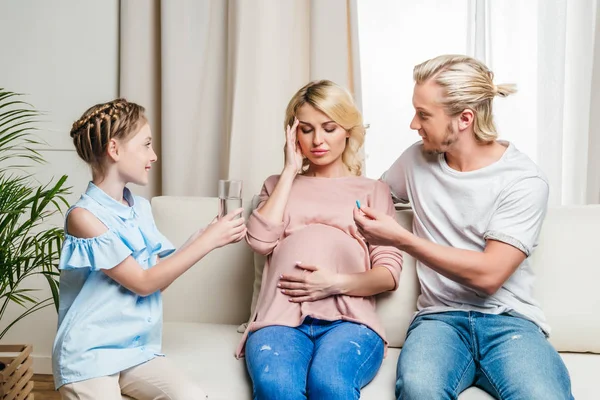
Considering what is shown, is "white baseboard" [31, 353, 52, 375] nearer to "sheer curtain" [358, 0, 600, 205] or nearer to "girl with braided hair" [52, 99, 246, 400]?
"girl with braided hair" [52, 99, 246, 400]

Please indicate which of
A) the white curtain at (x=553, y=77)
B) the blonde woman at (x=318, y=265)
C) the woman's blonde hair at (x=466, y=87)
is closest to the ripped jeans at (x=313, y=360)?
the blonde woman at (x=318, y=265)

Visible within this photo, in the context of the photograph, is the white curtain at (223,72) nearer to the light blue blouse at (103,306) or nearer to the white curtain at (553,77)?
the white curtain at (553,77)

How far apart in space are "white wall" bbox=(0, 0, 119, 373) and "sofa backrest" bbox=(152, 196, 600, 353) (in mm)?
953

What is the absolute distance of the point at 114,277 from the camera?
169 cm

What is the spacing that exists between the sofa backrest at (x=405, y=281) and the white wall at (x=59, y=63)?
953mm

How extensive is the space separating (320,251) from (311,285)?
118 millimetres

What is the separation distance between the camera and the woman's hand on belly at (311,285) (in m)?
1.85

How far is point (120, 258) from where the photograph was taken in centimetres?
166

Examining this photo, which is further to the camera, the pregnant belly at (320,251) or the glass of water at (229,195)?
the pregnant belly at (320,251)

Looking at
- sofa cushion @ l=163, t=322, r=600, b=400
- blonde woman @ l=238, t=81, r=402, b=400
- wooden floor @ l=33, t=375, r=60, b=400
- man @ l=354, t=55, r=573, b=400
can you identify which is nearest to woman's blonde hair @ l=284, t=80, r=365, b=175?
blonde woman @ l=238, t=81, r=402, b=400

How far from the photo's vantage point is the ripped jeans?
155 centimetres

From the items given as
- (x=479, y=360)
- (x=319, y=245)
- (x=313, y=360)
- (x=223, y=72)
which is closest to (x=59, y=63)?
(x=223, y=72)

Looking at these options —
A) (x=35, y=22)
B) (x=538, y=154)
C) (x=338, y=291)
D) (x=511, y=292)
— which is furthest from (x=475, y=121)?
(x=35, y=22)

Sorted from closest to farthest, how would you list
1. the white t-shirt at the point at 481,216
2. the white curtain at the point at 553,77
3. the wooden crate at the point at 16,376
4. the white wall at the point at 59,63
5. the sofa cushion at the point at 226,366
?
the sofa cushion at the point at 226,366 → the white t-shirt at the point at 481,216 → the wooden crate at the point at 16,376 → the white curtain at the point at 553,77 → the white wall at the point at 59,63
